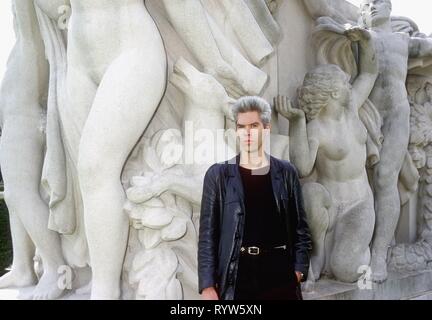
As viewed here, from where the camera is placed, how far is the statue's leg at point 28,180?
3.57 meters

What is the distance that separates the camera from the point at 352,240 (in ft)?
12.4

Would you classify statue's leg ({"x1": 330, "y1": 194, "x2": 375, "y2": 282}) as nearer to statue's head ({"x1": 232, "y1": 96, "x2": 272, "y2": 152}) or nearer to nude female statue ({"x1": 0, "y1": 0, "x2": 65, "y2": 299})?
statue's head ({"x1": 232, "y1": 96, "x2": 272, "y2": 152})

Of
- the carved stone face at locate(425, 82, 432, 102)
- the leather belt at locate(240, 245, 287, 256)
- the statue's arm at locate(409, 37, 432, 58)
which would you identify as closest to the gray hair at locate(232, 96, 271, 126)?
the leather belt at locate(240, 245, 287, 256)

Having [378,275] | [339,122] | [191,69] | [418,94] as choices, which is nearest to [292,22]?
[339,122]

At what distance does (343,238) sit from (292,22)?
5.64 ft

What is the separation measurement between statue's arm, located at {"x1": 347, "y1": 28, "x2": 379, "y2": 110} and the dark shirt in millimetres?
1997

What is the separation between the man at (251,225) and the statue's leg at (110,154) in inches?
36.2

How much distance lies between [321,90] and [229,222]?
1.82 meters

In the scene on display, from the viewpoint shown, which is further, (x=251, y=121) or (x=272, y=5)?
(x=272, y=5)

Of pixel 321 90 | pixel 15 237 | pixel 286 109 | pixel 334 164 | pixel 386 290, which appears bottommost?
pixel 386 290

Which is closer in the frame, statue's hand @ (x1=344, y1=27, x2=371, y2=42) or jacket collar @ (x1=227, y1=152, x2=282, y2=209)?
jacket collar @ (x1=227, y1=152, x2=282, y2=209)

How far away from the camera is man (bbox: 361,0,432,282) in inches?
162

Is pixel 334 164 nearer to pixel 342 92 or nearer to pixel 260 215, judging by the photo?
pixel 342 92

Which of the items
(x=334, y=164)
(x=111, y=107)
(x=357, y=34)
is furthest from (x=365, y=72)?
(x=111, y=107)
